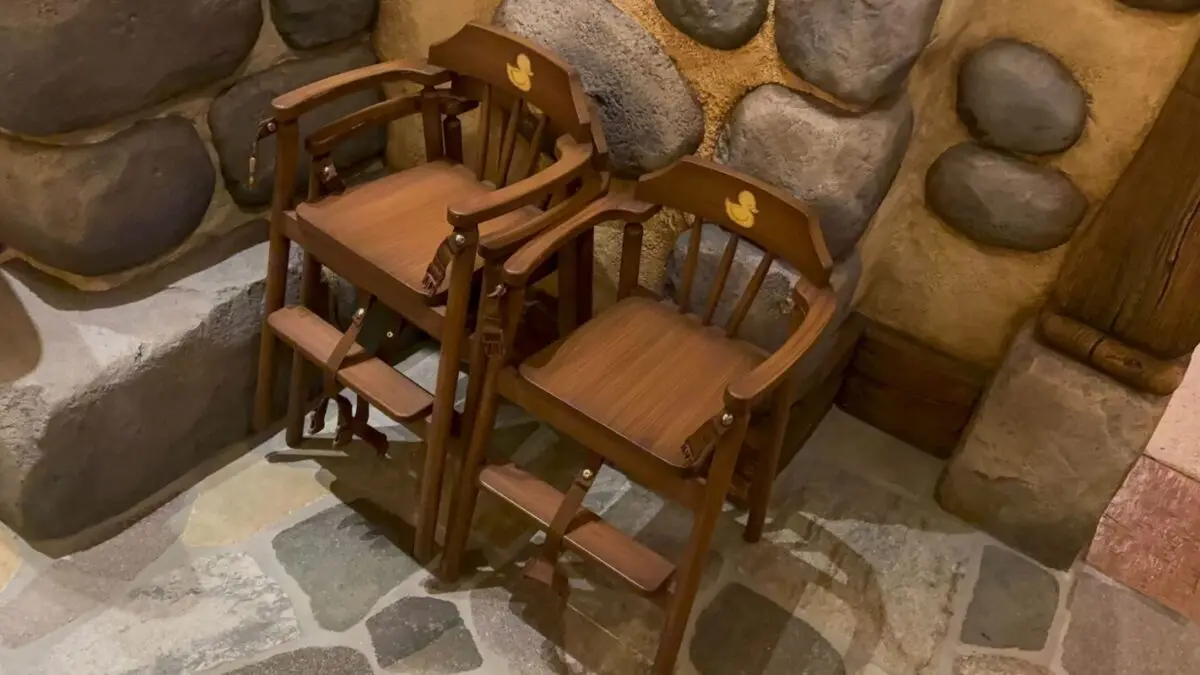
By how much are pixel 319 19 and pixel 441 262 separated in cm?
62

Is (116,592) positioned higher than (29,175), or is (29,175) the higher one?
(29,175)

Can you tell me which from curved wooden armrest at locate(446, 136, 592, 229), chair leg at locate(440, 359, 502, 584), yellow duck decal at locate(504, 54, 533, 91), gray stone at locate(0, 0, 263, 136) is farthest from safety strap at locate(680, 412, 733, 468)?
gray stone at locate(0, 0, 263, 136)

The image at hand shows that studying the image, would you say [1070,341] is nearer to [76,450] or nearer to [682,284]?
[682,284]

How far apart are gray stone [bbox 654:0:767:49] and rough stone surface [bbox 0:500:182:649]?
1123 mm

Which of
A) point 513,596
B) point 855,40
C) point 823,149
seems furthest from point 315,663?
point 855,40

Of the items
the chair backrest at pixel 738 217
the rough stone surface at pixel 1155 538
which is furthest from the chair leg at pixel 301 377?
the rough stone surface at pixel 1155 538

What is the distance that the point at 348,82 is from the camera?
5.30 feet

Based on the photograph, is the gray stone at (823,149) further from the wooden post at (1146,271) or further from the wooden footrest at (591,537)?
the wooden footrest at (591,537)

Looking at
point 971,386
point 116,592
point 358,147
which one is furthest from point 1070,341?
point 116,592

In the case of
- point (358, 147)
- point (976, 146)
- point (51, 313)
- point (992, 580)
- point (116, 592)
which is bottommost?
point (116, 592)

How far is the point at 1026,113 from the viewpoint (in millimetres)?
1626

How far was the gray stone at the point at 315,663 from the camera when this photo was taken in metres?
1.52

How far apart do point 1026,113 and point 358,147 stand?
116 cm

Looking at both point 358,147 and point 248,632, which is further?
point 358,147
